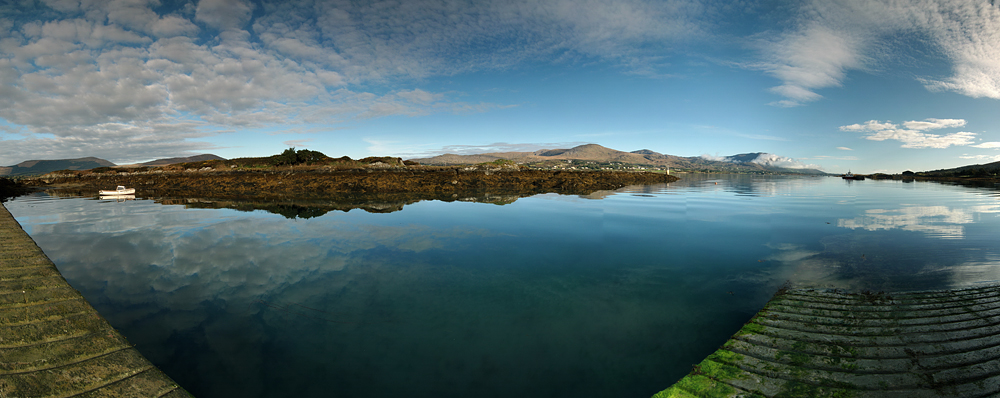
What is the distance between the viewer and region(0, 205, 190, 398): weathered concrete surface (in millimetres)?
3287

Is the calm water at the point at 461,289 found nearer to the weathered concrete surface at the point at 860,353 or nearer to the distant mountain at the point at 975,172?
the weathered concrete surface at the point at 860,353

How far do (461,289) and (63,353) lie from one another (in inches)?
211

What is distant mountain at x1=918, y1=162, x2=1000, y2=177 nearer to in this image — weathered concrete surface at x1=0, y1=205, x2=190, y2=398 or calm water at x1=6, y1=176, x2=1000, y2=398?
calm water at x1=6, y1=176, x2=1000, y2=398

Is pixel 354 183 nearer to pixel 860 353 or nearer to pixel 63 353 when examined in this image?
pixel 63 353

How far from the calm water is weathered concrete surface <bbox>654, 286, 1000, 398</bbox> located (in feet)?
2.34

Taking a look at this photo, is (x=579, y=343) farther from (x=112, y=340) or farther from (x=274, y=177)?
(x=274, y=177)

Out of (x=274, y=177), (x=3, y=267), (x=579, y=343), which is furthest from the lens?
(x=274, y=177)

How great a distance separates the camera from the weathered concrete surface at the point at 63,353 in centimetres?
329

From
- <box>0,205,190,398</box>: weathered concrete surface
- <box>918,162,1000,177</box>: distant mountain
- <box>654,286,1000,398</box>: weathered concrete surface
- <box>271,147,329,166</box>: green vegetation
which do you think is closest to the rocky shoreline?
<box>271,147,329,166</box>: green vegetation

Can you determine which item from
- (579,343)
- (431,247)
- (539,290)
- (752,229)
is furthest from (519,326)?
(752,229)

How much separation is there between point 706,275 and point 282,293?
9.46 metres

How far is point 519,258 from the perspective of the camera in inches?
390

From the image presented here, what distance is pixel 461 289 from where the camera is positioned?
746 cm

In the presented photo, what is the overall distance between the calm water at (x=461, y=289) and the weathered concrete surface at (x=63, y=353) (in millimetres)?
688
